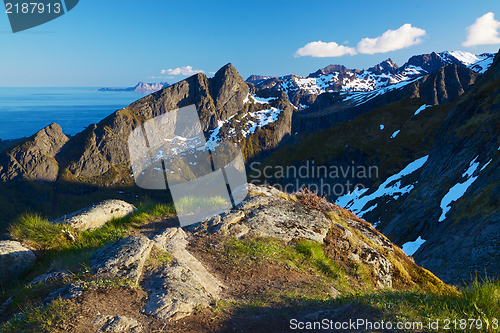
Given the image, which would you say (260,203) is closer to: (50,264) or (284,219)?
(284,219)

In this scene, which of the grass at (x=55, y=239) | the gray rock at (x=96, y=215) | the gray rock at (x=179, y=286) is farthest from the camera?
the gray rock at (x=96, y=215)

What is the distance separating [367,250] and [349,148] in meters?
78.4

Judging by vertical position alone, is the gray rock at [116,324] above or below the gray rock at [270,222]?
above

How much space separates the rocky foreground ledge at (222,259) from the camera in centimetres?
511

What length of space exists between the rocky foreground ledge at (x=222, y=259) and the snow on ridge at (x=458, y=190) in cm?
1689

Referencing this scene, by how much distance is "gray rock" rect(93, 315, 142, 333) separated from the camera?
4.23m

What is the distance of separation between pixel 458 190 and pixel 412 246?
7.00m

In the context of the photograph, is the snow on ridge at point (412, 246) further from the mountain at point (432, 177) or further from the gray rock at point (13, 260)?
the gray rock at point (13, 260)

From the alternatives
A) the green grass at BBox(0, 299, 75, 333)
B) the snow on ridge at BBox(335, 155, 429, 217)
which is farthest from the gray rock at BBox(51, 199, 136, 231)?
the snow on ridge at BBox(335, 155, 429, 217)

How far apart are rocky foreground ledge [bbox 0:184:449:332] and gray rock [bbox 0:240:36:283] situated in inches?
3.7

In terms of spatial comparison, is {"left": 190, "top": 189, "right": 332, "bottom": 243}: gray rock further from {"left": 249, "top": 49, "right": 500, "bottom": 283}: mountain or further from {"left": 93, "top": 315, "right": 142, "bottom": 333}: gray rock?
{"left": 249, "top": 49, "right": 500, "bottom": 283}: mountain

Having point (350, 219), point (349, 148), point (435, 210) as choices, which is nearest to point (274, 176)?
point (349, 148)

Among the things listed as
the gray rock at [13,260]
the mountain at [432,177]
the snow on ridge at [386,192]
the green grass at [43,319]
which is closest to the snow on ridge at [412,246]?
the mountain at [432,177]

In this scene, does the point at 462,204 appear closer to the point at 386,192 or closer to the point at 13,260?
the point at 386,192
